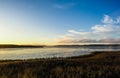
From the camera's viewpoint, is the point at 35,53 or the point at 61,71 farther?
the point at 35,53

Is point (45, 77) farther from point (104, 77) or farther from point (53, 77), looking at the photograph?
point (104, 77)

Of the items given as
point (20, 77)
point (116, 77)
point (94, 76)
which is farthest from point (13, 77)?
point (116, 77)

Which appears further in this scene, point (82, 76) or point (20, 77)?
point (82, 76)

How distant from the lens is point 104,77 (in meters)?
9.05

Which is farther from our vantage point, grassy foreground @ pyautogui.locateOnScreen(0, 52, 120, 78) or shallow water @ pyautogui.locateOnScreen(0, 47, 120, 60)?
shallow water @ pyautogui.locateOnScreen(0, 47, 120, 60)

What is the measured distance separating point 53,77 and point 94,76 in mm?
2052

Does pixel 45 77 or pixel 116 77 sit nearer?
pixel 45 77

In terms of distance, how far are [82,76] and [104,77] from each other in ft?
3.60

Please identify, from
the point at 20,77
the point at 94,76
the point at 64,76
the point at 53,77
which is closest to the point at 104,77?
the point at 94,76

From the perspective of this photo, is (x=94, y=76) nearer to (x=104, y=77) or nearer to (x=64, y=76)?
(x=104, y=77)

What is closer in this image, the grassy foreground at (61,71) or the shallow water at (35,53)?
the grassy foreground at (61,71)

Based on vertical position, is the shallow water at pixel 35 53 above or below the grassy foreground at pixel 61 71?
below

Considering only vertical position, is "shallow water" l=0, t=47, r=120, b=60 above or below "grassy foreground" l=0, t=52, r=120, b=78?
below

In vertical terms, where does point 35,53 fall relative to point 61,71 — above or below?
below
